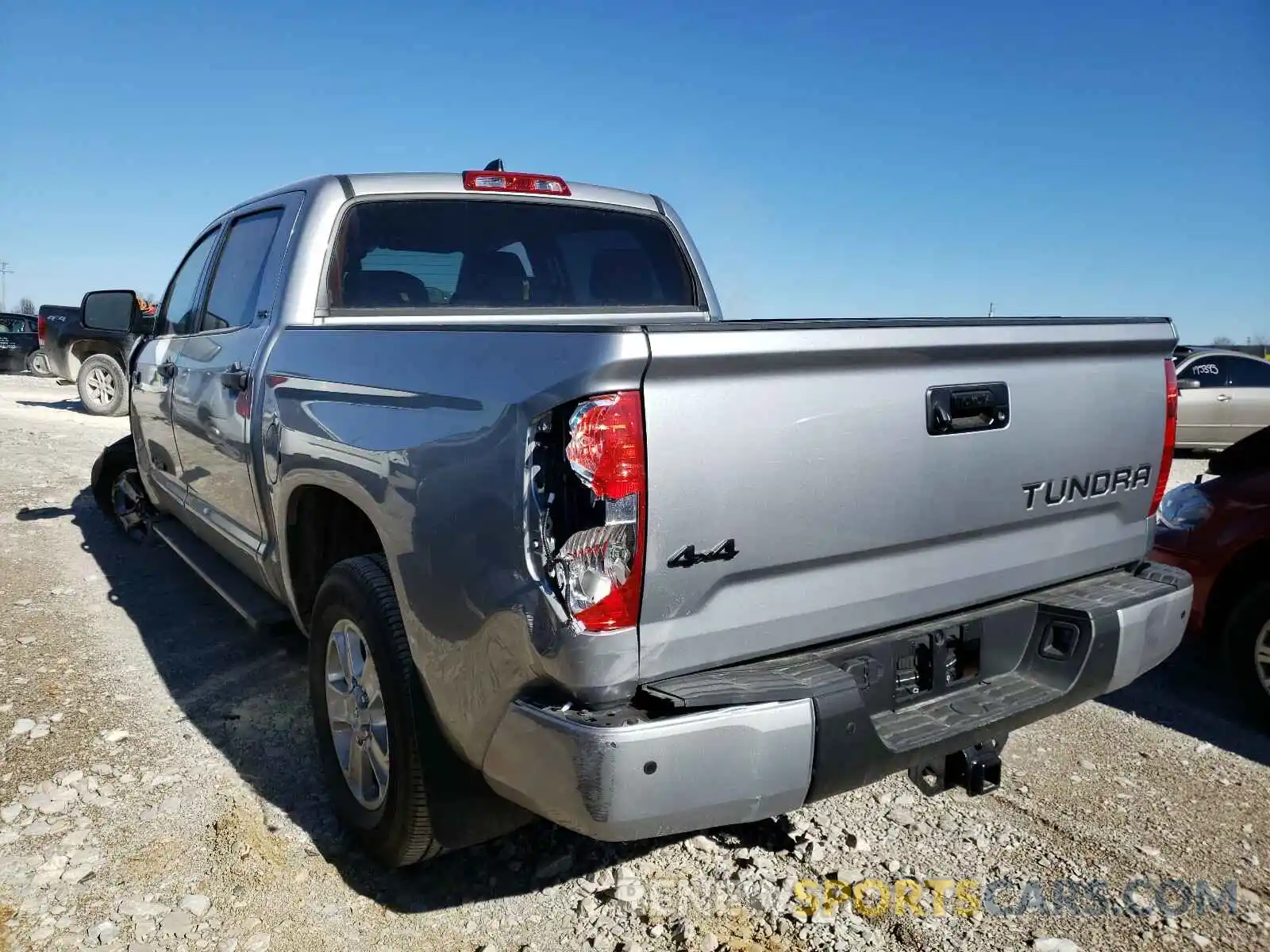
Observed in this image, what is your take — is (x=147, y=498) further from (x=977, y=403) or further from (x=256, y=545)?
(x=977, y=403)

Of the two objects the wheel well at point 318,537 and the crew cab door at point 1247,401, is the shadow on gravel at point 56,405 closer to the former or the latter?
the wheel well at point 318,537

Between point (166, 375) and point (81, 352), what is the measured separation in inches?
501

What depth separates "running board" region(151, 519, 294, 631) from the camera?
3.54 metres

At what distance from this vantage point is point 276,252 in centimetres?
354

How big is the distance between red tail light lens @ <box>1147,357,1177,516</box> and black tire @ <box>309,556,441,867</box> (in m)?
2.23

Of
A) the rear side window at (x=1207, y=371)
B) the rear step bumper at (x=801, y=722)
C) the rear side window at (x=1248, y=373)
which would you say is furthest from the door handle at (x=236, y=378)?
the rear side window at (x=1248, y=373)

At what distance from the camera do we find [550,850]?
9.32 ft

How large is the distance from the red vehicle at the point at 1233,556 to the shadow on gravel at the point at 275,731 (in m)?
2.39

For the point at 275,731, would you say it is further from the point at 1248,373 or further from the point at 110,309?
the point at 1248,373

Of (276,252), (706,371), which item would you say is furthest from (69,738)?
(706,371)

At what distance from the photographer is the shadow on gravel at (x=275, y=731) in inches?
106

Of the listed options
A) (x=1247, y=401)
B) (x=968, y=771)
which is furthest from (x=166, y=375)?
(x=1247, y=401)

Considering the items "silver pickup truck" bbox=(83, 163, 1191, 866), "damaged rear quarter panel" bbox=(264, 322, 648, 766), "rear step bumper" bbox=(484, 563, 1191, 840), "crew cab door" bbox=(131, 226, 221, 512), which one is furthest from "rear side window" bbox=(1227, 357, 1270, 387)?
"damaged rear quarter panel" bbox=(264, 322, 648, 766)

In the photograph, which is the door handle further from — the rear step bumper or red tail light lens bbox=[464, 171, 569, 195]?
the rear step bumper
